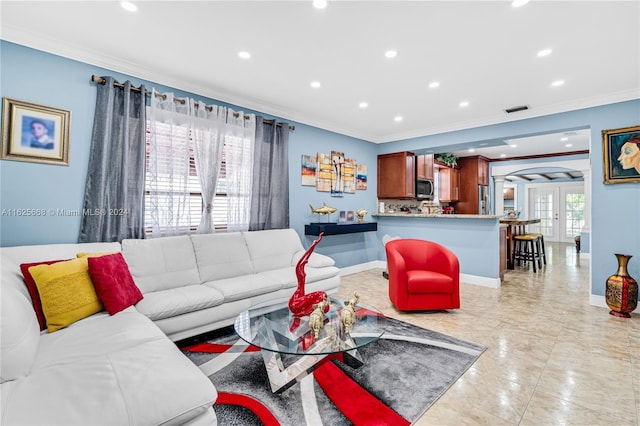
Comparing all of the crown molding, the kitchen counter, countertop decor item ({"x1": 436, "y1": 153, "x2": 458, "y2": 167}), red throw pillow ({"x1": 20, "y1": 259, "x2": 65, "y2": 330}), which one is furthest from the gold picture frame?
countertop decor item ({"x1": 436, "y1": 153, "x2": 458, "y2": 167})

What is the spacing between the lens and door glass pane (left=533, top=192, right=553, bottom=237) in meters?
10.5

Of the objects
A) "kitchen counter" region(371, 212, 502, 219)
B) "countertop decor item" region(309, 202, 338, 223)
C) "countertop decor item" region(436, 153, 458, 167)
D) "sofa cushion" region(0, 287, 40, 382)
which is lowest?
"sofa cushion" region(0, 287, 40, 382)

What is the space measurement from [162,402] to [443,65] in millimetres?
3388

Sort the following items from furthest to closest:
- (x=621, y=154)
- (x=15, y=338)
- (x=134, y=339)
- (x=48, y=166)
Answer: (x=621, y=154) → (x=48, y=166) → (x=134, y=339) → (x=15, y=338)

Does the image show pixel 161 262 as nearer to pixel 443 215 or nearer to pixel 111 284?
pixel 111 284

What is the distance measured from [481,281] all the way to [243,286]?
382cm

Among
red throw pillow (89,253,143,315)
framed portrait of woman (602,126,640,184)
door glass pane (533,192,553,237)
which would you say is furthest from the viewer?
door glass pane (533,192,553,237)

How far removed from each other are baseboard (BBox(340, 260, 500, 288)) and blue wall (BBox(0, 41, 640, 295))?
0.42ft

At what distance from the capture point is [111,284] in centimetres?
217

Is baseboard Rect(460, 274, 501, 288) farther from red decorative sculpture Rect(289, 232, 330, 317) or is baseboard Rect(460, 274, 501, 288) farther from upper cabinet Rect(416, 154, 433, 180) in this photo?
red decorative sculpture Rect(289, 232, 330, 317)

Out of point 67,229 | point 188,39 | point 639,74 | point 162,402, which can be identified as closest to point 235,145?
point 188,39

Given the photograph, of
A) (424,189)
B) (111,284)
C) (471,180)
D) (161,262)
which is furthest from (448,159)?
(111,284)

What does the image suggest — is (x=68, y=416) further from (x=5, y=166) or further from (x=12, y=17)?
(x=12, y=17)

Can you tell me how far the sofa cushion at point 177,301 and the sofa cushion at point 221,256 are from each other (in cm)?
36
